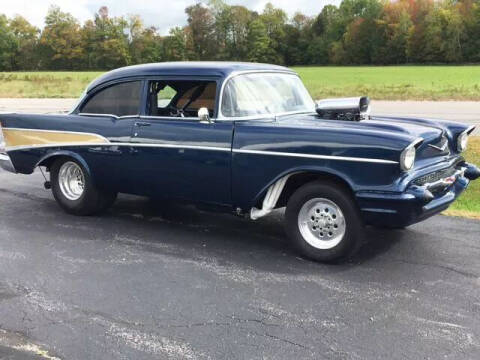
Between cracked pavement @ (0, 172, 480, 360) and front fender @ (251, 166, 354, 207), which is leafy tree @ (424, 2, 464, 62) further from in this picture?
front fender @ (251, 166, 354, 207)

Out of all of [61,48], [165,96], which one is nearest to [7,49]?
[61,48]

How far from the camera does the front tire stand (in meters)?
4.53

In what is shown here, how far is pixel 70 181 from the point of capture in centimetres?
648

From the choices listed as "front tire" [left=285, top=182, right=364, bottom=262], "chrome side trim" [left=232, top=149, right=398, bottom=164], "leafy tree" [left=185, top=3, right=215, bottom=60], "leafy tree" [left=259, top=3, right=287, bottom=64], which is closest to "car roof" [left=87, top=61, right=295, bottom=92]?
"chrome side trim" [left=232, top=149, right=398, bottom=164]

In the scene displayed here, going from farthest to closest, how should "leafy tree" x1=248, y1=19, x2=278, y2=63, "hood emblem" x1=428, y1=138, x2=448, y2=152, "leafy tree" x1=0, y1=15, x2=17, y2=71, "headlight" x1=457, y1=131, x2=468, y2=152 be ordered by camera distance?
"leafy tree" x1=248, y1=19, x2=278, y2=63 < "leafy tree" x1=0, y1=15, x2=17, y2=71 < "headlight" x1=457, y1=131, x2=468, y2=152 < "hood emblem" x1=428, y1=138, x2=448, y2=152

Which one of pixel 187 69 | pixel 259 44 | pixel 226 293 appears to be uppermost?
pixel 259 44

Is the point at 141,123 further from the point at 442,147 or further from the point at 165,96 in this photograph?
the point at 442,147

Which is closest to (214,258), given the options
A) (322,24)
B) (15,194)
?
(15,194)

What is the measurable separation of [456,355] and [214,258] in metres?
2.35

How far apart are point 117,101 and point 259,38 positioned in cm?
10560

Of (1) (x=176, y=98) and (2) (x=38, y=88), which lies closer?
(1) (x=176, y=98)

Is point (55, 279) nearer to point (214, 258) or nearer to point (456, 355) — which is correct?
point (214, 258)

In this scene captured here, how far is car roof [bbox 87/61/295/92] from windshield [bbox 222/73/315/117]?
0.11 metres

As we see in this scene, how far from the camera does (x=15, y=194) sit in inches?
301
